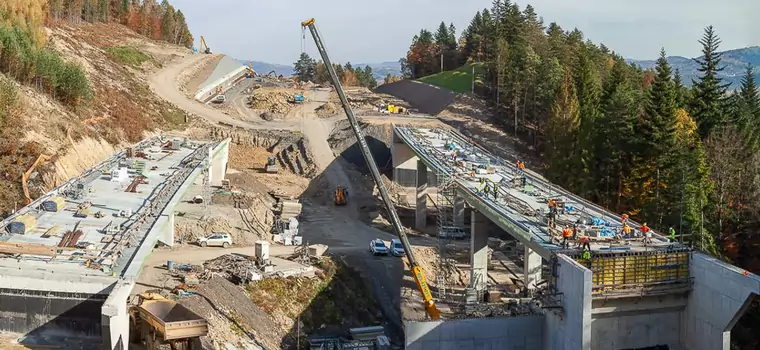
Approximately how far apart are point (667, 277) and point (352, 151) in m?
43.2

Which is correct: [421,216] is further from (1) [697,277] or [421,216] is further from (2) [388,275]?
(1) [697,277]

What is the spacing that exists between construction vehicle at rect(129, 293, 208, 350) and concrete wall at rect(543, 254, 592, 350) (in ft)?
37.3

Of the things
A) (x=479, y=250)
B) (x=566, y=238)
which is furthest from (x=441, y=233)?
(x=566, y=238)

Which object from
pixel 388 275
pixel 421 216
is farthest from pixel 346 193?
pixel 388 275

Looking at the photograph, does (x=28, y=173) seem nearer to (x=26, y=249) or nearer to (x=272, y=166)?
(x=26, y=249)

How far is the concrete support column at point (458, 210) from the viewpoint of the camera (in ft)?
140

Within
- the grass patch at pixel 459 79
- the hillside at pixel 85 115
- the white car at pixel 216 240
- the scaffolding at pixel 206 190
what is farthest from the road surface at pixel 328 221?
the grass patch at pixel 459 79

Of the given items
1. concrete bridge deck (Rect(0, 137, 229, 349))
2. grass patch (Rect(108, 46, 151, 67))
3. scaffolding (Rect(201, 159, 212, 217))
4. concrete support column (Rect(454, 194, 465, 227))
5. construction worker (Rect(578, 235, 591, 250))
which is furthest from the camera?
grass patch (Rect(108, 46, 151, 67))

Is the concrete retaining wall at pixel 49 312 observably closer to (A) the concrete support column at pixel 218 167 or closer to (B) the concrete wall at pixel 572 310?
(B) the concrete wall at pixel 572 310

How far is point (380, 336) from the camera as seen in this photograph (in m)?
34.4

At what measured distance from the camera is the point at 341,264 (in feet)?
135

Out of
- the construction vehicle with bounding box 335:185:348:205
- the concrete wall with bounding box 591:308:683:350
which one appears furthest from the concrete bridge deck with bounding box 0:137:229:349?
the construction vehicle with bounding box 335:185:348:205

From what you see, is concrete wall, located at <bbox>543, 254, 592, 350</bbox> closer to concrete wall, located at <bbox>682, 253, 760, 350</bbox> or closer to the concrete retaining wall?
concrete wall, located at <bbox>682, 253, 760, 350</bbox>

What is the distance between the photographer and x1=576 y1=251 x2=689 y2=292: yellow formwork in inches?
1014
